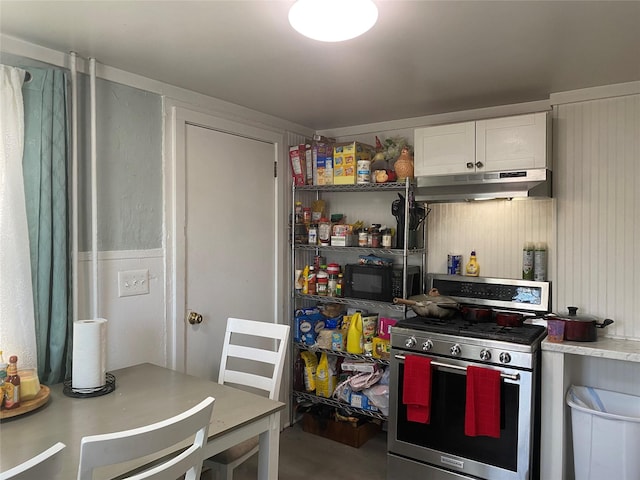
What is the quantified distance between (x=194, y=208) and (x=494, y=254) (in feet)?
6.11

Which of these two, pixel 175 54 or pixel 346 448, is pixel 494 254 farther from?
pixel 175 54

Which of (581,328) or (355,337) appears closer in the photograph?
(581,328)

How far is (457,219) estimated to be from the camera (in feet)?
9.89

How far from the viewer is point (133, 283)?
2348 millimetres

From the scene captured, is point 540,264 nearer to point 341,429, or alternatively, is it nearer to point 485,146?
point 485,146

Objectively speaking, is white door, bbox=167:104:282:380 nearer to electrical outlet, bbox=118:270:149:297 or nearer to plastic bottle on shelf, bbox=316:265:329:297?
electrical outlet, bbox=118:270:149:297

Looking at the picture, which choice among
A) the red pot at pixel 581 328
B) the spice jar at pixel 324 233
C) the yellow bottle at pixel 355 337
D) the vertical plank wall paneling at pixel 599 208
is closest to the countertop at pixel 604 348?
the red pot at pixel 581 328

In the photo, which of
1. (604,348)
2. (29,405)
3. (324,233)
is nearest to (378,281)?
(324,233)

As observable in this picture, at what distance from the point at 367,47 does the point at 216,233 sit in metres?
1.43

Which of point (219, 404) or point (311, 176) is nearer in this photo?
point (219, 404)

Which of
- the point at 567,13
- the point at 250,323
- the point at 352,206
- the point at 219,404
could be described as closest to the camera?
the point at 567,13

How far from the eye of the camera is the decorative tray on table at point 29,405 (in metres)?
1.58

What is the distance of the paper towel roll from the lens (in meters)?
1.81

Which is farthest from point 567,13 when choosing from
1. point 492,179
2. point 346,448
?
point 346,448
